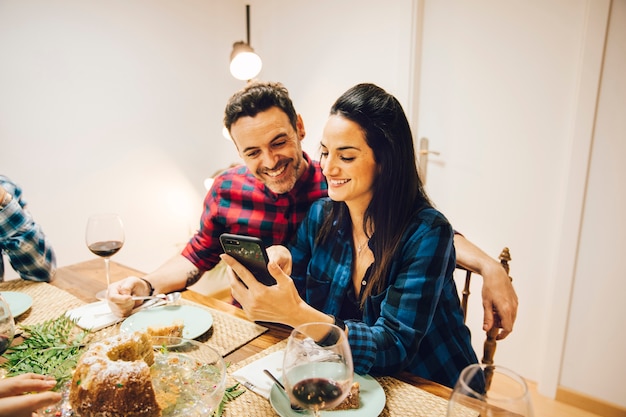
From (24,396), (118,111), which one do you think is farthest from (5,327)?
(118,111)

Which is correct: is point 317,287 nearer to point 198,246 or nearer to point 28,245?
point 198,246

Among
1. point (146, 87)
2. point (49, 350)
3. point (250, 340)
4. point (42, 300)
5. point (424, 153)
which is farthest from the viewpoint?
point (146, 87)

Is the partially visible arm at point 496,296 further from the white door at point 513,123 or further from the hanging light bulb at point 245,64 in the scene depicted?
the hanging light bulb at point 245,64

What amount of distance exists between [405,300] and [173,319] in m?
0.64

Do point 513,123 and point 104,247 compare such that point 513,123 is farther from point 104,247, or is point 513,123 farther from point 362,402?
point 104,247

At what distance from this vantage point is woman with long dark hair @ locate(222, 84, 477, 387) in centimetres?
93

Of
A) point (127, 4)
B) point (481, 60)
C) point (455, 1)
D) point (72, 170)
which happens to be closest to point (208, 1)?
point (127, 4)

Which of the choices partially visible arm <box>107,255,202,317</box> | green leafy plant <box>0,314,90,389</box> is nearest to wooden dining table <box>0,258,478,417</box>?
partially visible arm <box>107,255,202,317</box>

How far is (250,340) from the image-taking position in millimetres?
1012

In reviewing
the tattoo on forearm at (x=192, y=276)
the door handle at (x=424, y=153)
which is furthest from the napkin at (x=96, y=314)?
the door handle at (x=424, y=153)

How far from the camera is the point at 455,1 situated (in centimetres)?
227

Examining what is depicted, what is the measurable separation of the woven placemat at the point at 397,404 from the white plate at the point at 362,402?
2cm

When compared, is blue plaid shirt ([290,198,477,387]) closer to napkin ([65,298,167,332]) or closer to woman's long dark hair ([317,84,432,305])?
woman's long dark hair ([317,84,432,305])

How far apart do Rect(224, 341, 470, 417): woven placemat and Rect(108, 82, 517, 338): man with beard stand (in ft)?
1.69
